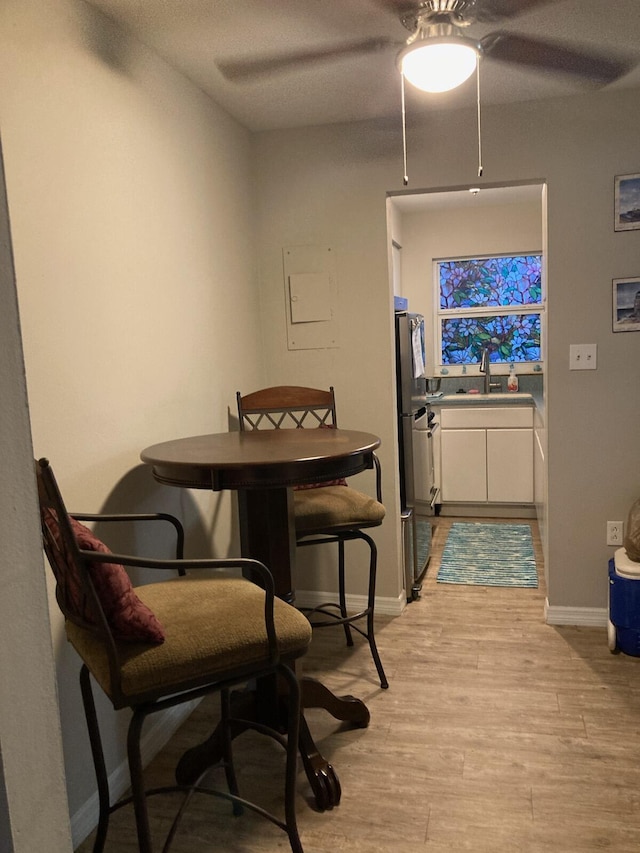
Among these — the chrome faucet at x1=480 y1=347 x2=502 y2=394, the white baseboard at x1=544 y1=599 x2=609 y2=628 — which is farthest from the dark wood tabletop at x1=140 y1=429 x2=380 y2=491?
the chrome faucet at x1=480 y1=347 x2=502 y2=394

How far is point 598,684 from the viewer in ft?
8.30

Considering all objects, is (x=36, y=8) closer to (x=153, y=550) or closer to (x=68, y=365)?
(x=68, y=365)

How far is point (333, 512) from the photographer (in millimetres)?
2480

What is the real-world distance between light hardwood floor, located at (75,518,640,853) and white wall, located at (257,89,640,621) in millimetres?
396

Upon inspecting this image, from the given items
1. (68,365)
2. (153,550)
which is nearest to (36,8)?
(68,365)

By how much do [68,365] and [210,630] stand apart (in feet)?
2.69

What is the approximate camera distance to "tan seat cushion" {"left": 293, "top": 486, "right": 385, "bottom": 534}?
8.05 feet

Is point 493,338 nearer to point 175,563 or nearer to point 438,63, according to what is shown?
point 438,63

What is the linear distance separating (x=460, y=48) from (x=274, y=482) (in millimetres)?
1290

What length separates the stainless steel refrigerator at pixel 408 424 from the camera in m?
3.29

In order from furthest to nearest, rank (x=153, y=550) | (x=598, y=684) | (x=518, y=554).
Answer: (x=518, y=554) < (x=598, y=684) < (x=153, y=550)

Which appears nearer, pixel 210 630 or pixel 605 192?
pixel 210 630

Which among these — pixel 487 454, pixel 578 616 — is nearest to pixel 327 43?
pixel 578 616

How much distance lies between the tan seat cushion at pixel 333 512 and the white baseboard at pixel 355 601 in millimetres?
891
